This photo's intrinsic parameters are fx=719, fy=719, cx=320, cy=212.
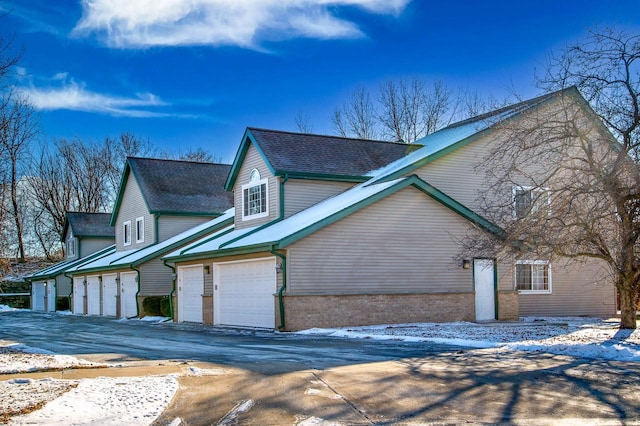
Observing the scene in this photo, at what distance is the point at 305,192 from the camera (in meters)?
27.8

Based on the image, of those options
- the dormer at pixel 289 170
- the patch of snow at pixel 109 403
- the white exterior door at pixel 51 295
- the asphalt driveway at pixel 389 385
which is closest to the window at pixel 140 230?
the dormer at pixel 289 170

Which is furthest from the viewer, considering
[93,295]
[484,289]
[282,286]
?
[93,295]

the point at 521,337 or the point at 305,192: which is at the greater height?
the point at 305,192

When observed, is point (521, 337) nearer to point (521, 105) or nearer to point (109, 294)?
point (521, 105)

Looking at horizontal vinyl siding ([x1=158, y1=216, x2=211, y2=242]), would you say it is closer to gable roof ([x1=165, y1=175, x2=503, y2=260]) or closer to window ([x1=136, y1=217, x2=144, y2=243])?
window ([x1=136, y1=217, x2=144, y2=243])

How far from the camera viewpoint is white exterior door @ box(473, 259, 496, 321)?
2578 centimetres

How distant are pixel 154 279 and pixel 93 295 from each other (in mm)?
9270

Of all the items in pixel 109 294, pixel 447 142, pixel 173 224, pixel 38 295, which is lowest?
pixel 38 295

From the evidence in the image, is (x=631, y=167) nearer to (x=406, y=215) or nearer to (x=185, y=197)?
(x=406, y=215)

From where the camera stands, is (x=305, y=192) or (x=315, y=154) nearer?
(x=305, y=192)

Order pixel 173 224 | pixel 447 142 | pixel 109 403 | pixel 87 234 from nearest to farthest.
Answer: pixel 109 403, pixel 447 142, pixel 173 224, pixel 87 234

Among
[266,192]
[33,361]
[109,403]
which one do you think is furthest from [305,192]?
[109,403]

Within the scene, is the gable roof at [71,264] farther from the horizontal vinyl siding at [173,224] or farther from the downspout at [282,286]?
the downspout at [282,286]

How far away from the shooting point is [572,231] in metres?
17.6
